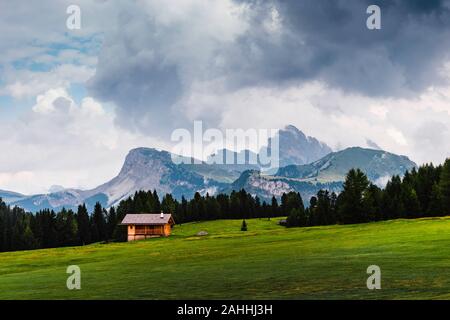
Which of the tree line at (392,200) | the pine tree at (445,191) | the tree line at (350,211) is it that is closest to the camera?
the pine tree at (445,191)

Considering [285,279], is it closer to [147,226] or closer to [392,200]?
[392,200]

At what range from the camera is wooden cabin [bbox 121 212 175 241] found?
6097 inches

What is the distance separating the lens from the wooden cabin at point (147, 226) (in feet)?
508

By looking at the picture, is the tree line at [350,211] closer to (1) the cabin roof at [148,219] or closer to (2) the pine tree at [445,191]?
(2) the pine tree at [445,191]

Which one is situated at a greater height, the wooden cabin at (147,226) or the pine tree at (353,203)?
the pine tree at (353,203)

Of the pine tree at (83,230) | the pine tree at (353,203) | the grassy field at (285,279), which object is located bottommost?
the pine tree at (83,230)

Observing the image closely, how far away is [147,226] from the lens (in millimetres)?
157125

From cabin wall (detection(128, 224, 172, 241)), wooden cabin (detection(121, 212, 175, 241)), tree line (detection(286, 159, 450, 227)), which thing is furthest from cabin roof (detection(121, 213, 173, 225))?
tree line (detection(286, 159, 450, 227))

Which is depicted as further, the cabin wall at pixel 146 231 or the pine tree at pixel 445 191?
the cabin wall at pixel 146 231

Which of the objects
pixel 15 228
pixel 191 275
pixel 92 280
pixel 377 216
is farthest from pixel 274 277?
pixel 15 228

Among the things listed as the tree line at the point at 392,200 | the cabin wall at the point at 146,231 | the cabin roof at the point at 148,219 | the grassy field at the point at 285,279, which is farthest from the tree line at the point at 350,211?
the grassy field at the point at 285,279

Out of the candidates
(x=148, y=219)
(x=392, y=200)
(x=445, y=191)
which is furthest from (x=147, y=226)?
(x=445, y=191)

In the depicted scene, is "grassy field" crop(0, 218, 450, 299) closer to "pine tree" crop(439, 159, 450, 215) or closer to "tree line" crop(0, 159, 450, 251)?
"tree line" crop(0, 159, 450, 251)

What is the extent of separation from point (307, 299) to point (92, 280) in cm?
2241
